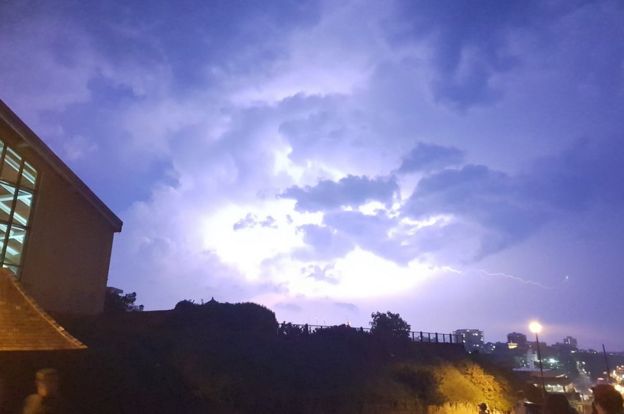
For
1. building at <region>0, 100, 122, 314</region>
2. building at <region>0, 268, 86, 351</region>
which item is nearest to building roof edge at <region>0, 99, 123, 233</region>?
building at <region>0, 100, 122, 314</region>

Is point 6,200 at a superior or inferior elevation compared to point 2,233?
superior

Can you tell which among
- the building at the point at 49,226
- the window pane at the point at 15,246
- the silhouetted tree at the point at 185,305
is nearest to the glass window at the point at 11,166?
the building at the point at 49,226

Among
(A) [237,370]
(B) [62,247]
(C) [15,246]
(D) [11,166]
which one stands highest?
(D) [11,166]

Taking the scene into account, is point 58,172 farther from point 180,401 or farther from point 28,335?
point 28,335

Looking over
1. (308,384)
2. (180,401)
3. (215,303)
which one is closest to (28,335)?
(180,401)

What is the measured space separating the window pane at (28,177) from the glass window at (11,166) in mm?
323

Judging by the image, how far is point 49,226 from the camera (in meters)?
18.8

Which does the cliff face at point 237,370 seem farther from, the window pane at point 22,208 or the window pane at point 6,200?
the window pane at point 6,200

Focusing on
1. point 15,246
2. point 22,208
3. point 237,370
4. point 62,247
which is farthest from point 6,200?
point 237,370

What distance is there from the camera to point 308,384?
22.0 meters

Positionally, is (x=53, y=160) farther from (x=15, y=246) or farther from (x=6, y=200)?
(x=15, y=246)

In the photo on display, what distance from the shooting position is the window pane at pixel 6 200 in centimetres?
1702

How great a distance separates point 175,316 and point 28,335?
2037 centimetres

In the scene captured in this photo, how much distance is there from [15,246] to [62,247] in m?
2.09
